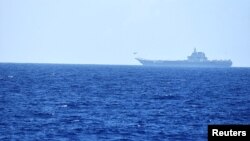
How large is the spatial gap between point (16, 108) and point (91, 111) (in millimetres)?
6577

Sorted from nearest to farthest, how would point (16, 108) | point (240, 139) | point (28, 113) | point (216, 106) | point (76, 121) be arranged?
point (240, 139) → point (76, 121) → point (28, 113) → point (16, 108) → point (216, 106)

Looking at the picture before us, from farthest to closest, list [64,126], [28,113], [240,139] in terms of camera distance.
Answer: [28,113] < [64,126] < [240,139]

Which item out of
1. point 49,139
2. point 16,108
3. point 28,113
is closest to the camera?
point 49,139

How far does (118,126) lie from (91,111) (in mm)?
9861

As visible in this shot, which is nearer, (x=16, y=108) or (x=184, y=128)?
(x=184, y=128)

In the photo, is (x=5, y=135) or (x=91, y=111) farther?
(x=91, y=111)

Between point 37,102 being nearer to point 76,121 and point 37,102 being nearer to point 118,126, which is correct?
point 76,121

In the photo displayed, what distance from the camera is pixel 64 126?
3550 cm

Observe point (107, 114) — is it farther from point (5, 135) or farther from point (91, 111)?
point (5, 135)

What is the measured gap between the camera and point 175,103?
5528cm

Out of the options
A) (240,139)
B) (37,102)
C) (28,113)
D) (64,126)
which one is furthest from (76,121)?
(240,139)

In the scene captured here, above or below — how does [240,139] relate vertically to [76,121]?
above

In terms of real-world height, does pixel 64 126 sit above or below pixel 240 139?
below

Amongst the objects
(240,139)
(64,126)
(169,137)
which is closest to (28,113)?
(64,126)
